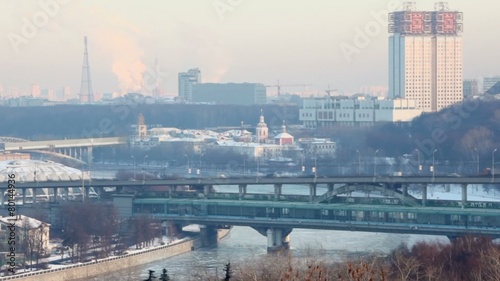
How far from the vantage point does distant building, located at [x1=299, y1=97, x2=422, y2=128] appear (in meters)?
46.2

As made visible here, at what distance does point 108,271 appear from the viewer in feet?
55.8

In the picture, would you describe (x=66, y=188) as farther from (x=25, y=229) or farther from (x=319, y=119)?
(x=319, y=119)

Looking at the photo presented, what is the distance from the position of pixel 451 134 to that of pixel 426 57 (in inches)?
614

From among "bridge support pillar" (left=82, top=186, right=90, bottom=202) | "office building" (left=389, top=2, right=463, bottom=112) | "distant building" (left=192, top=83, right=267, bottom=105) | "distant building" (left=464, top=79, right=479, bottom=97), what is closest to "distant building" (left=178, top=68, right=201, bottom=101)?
"distant building" (left=192, top=83, right=267, bottom=105)

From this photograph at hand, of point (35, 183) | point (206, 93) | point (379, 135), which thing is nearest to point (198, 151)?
point (379, 135)

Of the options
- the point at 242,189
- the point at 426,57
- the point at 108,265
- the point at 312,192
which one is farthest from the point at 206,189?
the point at 426,57

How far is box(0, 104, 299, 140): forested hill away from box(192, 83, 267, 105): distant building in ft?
22.9

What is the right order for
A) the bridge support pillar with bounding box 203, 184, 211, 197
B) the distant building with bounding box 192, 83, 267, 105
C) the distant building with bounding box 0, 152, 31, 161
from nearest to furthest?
1. the bridge support pillar with bounding box 203, 184, 211, 197
2. the distant building with bounding box 0, 152, 31, 161
3. the distant building with bounding box 192, 83, 267, 105

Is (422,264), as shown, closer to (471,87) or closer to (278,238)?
(278,238)

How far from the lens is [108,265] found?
56.4 feet

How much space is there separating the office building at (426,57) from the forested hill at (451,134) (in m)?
7.96

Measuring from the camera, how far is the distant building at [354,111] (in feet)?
152

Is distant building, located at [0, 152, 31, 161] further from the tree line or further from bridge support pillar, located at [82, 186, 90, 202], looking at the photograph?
the tree line

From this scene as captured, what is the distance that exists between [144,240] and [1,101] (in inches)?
2135
